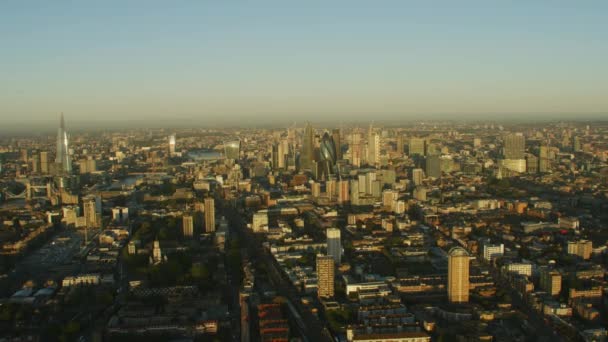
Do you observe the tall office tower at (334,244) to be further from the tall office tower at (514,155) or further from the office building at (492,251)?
the tall office tower at (514,155)

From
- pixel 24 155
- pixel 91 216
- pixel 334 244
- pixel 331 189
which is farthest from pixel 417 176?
pixel 24 155

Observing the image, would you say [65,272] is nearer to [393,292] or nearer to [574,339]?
[393,292]

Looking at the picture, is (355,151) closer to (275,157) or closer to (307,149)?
(307,149)

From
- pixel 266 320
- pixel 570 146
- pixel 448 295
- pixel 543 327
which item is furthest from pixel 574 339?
pixel 570 146

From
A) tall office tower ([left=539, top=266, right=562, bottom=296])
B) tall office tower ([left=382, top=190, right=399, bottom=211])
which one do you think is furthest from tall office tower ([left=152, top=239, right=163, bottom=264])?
tall office tower ([left=382, top=190, right=399, bottom=211])

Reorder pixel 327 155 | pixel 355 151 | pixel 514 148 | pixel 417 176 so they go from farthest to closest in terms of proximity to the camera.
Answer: pixel 355 151, pixel 514 148, pixel 327 155, pixel 417 176
